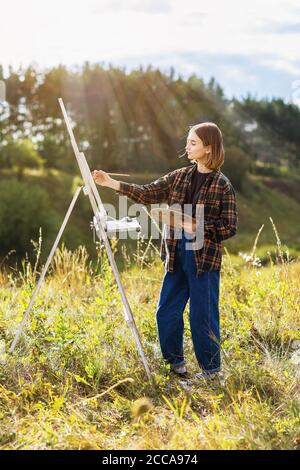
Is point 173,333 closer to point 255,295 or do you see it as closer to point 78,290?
point 255,295

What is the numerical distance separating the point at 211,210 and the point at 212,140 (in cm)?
41

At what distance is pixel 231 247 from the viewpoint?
17.8 metres

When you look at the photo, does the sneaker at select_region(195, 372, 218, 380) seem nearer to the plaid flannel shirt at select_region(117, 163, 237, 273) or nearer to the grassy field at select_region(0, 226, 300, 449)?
the grassy field at select_region(0, 226, 300, 449)

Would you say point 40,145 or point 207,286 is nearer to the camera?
point 207,286


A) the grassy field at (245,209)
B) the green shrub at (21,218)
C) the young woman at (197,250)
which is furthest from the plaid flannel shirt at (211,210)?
the green shrub at (21,218)

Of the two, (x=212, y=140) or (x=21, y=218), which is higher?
(x=212, y=140)

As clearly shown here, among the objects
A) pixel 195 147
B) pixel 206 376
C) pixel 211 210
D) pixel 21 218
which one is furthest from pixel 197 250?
pixel 21 218

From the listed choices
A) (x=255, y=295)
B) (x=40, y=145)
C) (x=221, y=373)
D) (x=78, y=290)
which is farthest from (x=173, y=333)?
(x=40, y=145)

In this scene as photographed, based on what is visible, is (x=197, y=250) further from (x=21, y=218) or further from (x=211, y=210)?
(x=21, y=218)

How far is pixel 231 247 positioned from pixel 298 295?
13.1 m

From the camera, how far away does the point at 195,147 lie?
353cm

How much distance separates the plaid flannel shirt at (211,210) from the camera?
3.51 meters

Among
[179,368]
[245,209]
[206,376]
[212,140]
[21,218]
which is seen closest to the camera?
[212,140]

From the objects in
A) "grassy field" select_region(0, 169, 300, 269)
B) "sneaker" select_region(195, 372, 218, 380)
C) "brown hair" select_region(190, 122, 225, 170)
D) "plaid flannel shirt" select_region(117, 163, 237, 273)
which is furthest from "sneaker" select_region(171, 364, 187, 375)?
"grassy field" select_region(0, 169, 300, 269)
